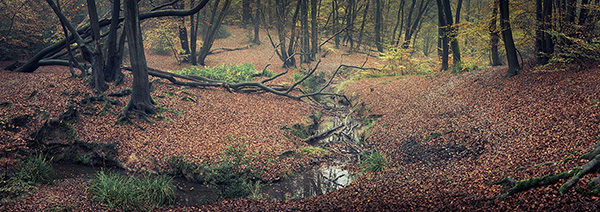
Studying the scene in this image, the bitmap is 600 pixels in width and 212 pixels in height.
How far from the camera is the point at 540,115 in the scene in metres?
8.70

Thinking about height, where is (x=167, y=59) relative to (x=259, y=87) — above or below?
above

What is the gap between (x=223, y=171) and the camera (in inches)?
365

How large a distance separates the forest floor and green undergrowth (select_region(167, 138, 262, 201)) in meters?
0.33

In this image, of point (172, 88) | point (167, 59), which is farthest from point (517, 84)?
point (167, 59)

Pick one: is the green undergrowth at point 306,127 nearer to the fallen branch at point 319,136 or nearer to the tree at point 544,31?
Answer: the fallen branch at point 319,136

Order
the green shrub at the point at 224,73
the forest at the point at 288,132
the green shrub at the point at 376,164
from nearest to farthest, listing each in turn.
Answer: the forest at the point at 288,132 < the green shrub at the point at 376,164 < the green shrub at the point at 224,73

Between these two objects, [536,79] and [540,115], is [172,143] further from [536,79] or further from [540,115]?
[536,79]

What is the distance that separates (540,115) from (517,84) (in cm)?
319

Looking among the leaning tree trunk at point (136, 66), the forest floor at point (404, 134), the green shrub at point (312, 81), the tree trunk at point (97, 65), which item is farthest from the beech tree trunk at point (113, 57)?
the green shrub at point (312, 81)

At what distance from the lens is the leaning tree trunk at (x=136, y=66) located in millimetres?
11070

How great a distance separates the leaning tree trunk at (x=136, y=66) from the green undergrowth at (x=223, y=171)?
2996 mm

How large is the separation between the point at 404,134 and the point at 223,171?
627 centimetres

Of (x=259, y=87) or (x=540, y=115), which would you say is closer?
(x=540, y=115)

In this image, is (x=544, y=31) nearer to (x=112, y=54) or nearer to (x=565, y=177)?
(x=565, y=177)
